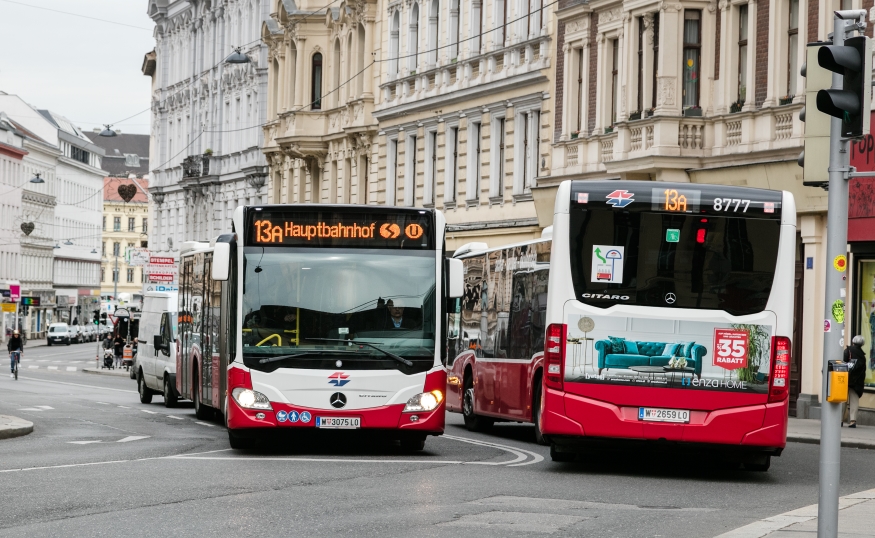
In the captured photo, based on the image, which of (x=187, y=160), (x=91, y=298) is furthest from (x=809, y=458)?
(x=91, y=298)

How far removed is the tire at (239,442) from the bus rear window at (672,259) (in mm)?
4984

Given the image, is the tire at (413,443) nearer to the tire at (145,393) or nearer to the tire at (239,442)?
the tire at (239,442)

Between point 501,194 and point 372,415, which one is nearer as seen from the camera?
point 372,415

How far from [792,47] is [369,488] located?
19.5 m

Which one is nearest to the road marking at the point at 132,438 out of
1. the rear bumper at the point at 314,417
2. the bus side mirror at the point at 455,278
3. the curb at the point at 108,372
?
the rear bumper at the point at 314,417

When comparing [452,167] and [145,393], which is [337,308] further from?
[452,167]

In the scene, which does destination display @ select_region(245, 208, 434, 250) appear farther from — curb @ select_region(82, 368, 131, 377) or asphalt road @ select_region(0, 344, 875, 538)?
curb @ select_region(82, 368, 131, 377)

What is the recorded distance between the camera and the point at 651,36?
36.1 metres

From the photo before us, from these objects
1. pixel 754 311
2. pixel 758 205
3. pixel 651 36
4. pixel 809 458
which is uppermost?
pixel 651 36

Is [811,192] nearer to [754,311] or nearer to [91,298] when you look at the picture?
[754,311]

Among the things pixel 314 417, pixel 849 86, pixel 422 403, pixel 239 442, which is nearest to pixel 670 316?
pixel 422 403

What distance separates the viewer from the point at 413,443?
21.2 metres

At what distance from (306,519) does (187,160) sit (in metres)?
66.8

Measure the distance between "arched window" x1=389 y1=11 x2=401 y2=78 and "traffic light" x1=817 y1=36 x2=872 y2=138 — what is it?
143ft
